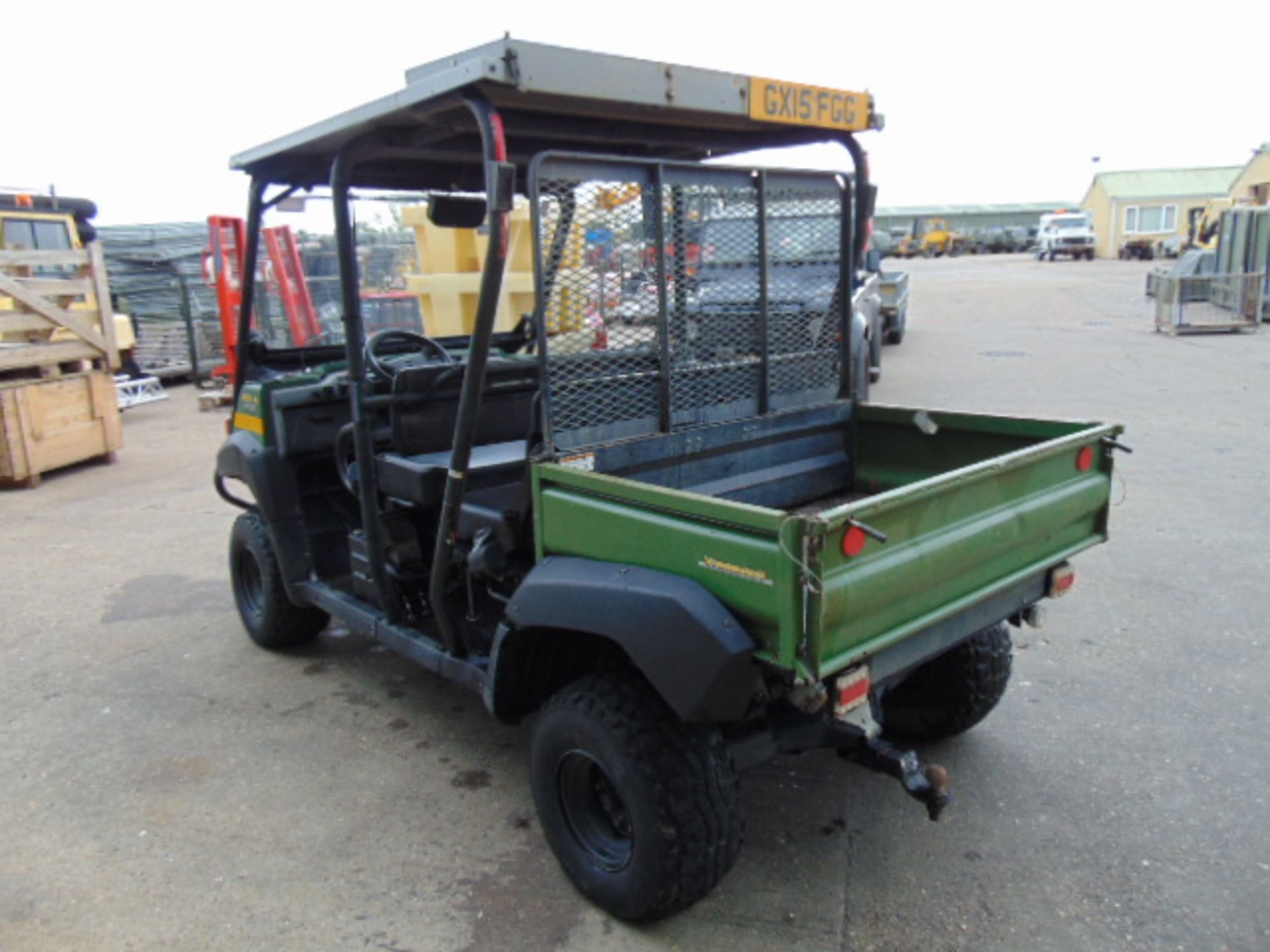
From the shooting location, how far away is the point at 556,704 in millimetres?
2680

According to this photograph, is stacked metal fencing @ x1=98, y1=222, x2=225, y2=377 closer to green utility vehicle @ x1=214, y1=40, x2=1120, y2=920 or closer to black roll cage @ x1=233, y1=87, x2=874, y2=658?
green utility vehicle @ x1=214, y1=40, x2=1120, y2=920

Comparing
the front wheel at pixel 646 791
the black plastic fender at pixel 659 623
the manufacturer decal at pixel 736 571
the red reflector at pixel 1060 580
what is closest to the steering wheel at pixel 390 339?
the black plastic fender at pixel 659 623

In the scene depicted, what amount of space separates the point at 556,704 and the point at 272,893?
1.00 meters

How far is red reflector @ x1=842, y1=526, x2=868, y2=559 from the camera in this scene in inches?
84.9

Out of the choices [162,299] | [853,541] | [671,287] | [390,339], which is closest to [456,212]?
[390,339]

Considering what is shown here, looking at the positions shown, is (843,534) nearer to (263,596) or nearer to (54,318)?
(263,596)

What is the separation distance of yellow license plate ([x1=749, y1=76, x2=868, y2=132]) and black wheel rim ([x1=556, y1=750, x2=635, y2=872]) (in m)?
1.93

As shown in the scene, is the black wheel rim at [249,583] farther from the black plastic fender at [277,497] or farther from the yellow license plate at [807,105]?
the yellow license plate at [807,105]

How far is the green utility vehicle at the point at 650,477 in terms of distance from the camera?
2.30 metres

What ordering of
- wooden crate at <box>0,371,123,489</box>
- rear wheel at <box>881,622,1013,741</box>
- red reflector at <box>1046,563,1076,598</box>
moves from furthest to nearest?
wooden crate at <box>0,371,123,489</box>, rear wheel at <box>881,622,1013,741</box>, red reflector at <box>1046,563,1076,598</box>

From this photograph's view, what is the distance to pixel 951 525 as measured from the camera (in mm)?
2504

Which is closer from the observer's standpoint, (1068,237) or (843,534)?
(843,534)

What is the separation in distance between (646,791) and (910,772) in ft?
2.33

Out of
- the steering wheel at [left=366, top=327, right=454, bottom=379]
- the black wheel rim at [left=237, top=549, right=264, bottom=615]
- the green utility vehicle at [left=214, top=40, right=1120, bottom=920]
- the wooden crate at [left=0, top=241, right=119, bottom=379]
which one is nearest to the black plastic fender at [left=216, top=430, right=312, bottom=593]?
the green utility vehicle at [left=214, top=40, right=1120, bottom=920]
